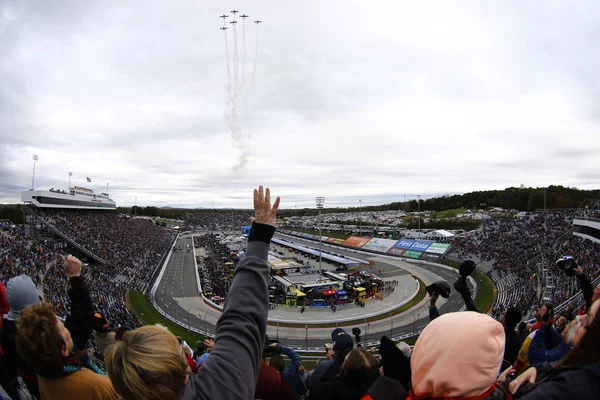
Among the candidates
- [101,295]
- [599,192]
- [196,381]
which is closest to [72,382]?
[196,381]

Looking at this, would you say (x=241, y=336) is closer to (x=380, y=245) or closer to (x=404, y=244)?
(x=404, y=244)

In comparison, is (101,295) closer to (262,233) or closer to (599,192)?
(262,233)

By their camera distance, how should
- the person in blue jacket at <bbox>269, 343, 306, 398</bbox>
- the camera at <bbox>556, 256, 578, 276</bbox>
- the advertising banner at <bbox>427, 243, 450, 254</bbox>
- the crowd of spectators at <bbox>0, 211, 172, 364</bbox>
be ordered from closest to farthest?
the person in blue jacket at <bbox>269, 343, 306, 398</bbox>, the camera at <bbox>556, 256, 578, 276</bbox>, the crowd of spectators at <bbox>0, 211, 172, 364</bbox>, the advertising banner at <bbox>427, 243, 450, 254</bbox>

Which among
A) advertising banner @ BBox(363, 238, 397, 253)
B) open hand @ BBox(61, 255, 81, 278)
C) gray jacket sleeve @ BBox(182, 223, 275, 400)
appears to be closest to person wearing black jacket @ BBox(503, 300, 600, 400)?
gray jacket sleeve @ BBox(182, 223, 275, 400)

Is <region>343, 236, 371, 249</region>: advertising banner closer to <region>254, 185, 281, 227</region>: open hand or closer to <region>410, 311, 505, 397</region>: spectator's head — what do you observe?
<region>254, 185, 281, 227</region>: open hand

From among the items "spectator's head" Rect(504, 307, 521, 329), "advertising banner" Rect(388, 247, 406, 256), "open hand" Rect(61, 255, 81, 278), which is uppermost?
"open hand" Rect(61, 255, 81, 278)

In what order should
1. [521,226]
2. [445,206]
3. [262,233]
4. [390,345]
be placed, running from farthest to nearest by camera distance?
[445,206] → [521,226] → [390,345] → [262,233]

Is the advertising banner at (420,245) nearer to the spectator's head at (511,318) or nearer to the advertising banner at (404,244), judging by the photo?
the advertising banner at (404,244)
